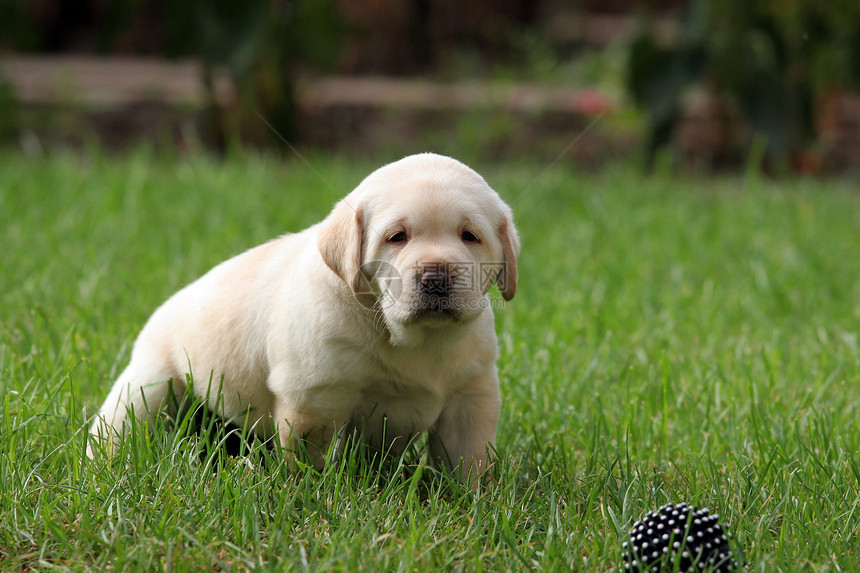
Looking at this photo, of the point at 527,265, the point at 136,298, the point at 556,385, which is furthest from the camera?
the point at 527,265

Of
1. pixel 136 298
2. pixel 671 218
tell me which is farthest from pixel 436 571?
pixel 671 218

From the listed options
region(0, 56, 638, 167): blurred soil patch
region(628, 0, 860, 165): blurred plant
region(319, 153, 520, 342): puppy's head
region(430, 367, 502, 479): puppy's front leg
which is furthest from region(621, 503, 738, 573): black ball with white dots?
region(0, 56, 638, 167): blurred soil patch

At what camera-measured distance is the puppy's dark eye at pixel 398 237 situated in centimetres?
236

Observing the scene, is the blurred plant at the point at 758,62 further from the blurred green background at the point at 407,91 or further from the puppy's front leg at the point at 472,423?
the puppy's front leg at the point at 472,423

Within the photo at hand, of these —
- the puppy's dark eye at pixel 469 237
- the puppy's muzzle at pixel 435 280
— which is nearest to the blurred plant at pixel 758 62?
the puppy's dark eye at pixel 469 237

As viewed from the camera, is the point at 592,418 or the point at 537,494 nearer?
the point at 537,494

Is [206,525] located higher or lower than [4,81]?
lower

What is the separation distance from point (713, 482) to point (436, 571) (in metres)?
0.87

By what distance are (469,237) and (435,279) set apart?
209 mm

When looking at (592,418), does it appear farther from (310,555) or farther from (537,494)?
(310,555)

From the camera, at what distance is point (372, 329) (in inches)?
95.1

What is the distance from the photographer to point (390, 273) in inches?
92.3

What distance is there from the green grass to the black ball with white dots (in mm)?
83

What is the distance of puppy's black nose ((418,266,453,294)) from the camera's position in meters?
2.22
